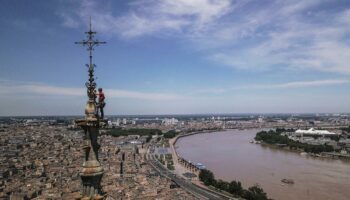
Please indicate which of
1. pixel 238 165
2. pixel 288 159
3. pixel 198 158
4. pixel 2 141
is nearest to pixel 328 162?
pixel 288 159

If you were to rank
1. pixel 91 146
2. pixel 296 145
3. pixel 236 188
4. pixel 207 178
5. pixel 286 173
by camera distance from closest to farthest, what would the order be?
pixel 91 146, pixel 236 188, pixel 207 178, pixel 286 173, pixel 296 145

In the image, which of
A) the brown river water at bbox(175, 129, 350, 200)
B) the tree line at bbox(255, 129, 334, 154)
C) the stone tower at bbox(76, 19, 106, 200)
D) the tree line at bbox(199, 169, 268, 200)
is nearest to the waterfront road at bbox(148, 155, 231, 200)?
the tree line at bbox(199, 169, 268, 200)

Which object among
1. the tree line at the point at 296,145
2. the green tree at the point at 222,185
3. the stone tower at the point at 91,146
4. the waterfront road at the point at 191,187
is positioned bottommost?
the waterfront road at the point at 191,187

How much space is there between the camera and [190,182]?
18375 millimetres

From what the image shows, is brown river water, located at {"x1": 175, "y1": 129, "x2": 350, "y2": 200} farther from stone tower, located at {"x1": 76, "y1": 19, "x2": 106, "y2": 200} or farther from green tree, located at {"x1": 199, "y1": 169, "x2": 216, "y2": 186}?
stone tower, located at {"x1": 76, "y1": 19, "x2": 106, "y2": 200}

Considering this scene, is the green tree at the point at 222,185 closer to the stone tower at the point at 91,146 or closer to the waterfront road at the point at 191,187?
the waterfront road at the point at 191,187

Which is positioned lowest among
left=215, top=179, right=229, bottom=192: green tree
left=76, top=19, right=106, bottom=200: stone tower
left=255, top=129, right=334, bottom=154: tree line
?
left=215, top=179, right=229, bottom=192: green tree

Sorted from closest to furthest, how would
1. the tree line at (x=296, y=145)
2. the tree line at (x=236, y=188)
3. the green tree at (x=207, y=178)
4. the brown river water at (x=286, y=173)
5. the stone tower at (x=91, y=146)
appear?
the stone tower at (x=91, y=146) → the tree line at (x=236, y=188) → the brown river water at (x=286, y=173) → the green tree at (x=207, y=178) → the tree line at (x=296, y=145)

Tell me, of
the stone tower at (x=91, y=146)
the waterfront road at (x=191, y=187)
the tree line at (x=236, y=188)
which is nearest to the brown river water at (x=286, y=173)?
the tree line at (x=236, y=188)

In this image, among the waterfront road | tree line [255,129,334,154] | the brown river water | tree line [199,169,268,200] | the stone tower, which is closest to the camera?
the stone tower

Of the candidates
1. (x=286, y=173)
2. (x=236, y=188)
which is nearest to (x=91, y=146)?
(x=236, y=188)

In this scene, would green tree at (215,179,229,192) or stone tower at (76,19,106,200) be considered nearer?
stone tower at (76,19,106,200)

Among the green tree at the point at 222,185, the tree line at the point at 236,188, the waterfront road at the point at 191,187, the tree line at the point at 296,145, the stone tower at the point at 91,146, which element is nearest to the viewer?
the stone tower at the point at 91,146

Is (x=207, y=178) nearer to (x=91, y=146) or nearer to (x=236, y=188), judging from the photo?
(x=236, y=188)
